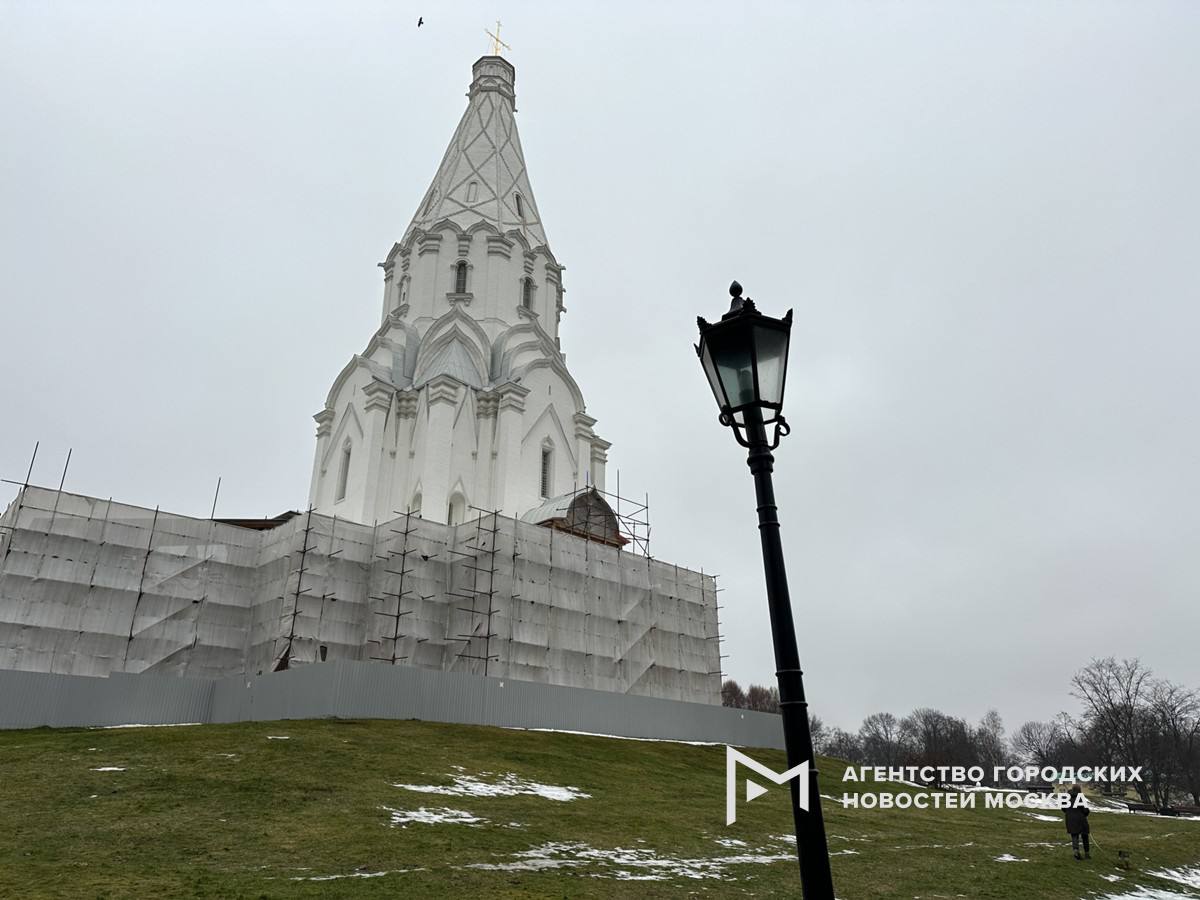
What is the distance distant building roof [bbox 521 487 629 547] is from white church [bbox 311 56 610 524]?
174cm

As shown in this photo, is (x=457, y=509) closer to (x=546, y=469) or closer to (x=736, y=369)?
(x=546, y=469)

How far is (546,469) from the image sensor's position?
40.1m

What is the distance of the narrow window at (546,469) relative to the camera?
39.5 m

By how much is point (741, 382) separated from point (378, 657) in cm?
2798

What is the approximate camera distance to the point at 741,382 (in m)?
4.73

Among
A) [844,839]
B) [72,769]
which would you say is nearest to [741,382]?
[844,839]

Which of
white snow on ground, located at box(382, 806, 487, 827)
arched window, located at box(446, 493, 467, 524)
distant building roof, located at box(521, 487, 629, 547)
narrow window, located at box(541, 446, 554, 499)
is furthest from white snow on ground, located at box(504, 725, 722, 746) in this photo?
narrow window, located at box(541, 446, 554, 499)

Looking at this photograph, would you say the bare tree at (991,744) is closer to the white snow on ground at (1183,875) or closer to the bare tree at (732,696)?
the bare tree at (732,696)

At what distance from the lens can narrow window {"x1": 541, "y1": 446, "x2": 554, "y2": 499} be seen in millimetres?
39500

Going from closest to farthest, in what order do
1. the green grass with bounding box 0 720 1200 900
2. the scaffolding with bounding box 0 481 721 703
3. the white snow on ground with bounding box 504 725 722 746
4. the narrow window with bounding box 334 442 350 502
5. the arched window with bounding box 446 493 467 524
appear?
the green grass with bounding box 0 720 1200 900 → the white snow on ground with bounding box 504 725 722 746 → the scaffolding with bounding box 0 481 721 703 → the arched window with bounding box 446 493 467 524 → the narrow window with bounding box 334 442 350 502

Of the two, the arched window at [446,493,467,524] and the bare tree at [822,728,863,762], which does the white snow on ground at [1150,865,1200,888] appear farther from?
the bare tree at [822,728,863,762]

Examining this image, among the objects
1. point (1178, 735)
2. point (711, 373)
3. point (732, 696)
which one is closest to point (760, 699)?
point (732, 696)

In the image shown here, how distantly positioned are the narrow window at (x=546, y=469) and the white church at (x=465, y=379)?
0.05 metres

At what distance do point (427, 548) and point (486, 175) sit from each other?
2321cm
